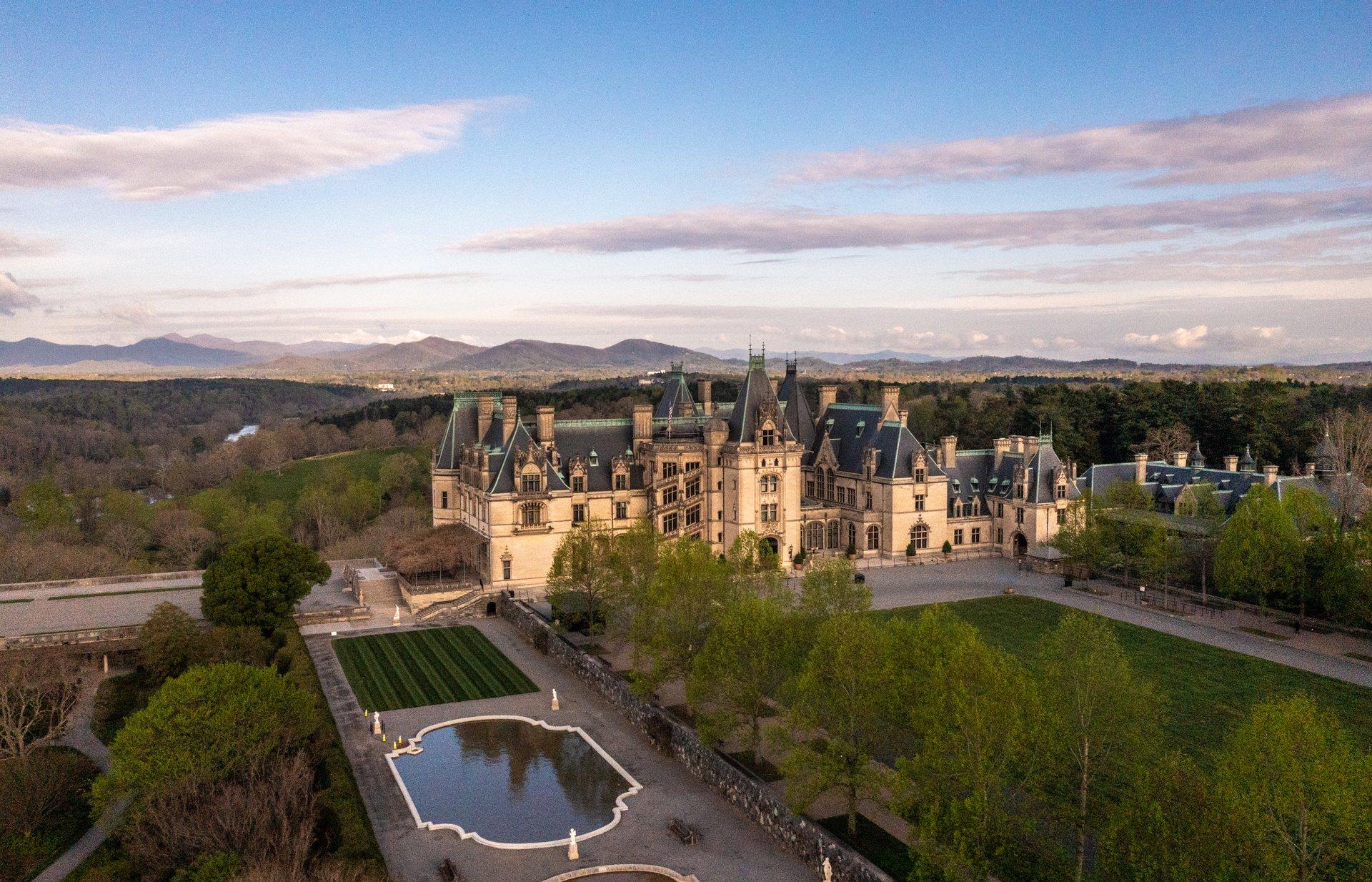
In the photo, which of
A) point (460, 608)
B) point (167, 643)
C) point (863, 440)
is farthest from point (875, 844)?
point (863, 440)


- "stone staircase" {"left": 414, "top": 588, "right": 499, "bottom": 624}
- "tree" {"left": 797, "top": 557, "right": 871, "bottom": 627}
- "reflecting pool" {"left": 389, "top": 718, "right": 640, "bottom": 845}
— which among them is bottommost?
"reflecting pool" {"left": 389, "top": 718, "right": 640, "bottom": 845}

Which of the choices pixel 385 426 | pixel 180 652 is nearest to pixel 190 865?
pixel 180 652

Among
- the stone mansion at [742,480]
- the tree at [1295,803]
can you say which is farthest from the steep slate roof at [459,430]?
the tree at [1295,803]

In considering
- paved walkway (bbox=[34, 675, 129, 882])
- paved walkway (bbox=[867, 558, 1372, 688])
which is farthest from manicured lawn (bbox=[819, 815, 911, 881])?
paved walkway (bbox=[867, 558, 1372, 688])

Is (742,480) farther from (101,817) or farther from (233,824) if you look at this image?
(233,824)

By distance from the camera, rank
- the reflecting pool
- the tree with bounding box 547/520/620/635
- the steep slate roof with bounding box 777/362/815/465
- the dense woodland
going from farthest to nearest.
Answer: the dense woodland
the steep slate roof with bounding box 777/362/815/465
the tree with bounding box 547/520/620/635
the reflecting pool

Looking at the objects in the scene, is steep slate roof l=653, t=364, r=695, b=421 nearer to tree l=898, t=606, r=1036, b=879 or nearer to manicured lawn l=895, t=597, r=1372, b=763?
manicured lawn l=895, t=597, r=1372, b=763
